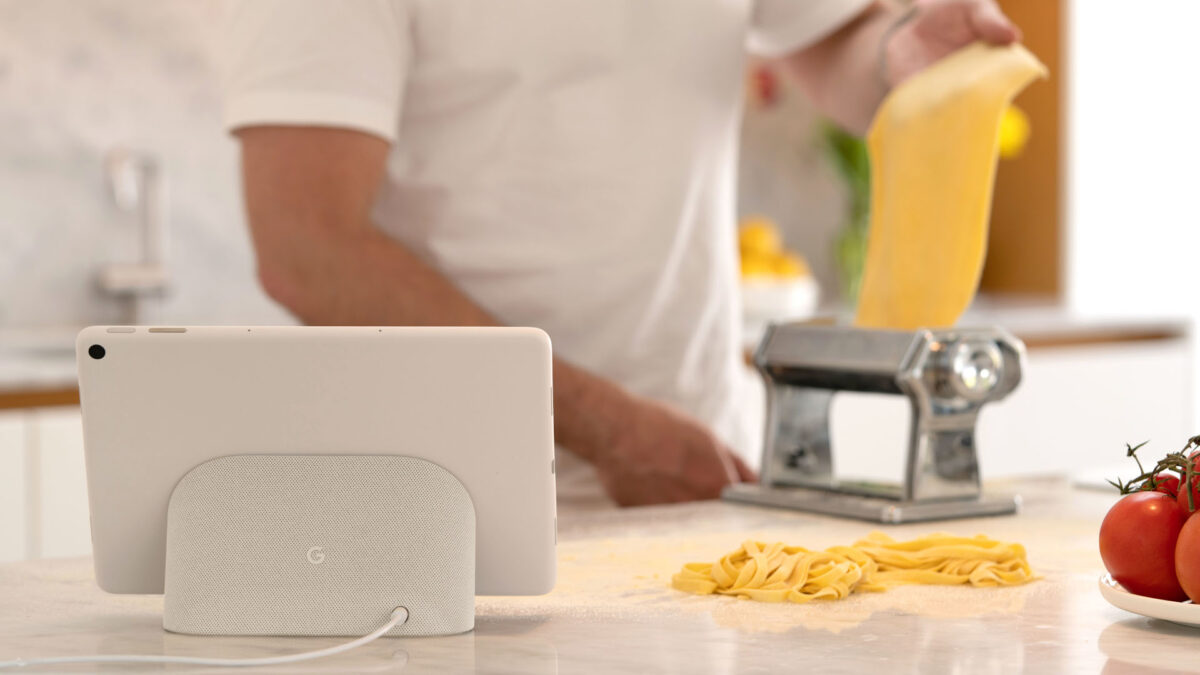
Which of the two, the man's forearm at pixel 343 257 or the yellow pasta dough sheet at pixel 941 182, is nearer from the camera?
the yellow pasta dough sheet at pixel 941 182

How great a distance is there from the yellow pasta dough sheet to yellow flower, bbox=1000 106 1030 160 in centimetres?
221

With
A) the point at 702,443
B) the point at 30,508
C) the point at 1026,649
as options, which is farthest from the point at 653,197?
the point at 30,508

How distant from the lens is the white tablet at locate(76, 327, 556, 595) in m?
0.91

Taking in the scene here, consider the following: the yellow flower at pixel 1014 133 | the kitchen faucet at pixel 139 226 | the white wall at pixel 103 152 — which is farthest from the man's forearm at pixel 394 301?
the yellow flower at pixel 1014 133

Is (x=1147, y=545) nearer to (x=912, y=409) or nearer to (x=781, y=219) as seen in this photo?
(x=912, y=409)

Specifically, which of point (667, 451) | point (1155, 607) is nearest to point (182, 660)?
point (1155, 607)

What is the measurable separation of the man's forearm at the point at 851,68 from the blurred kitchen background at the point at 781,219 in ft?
3.53

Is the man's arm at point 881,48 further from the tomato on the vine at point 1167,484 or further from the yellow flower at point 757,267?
the yellow flower at point 757,267

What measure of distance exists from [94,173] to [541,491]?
224cm

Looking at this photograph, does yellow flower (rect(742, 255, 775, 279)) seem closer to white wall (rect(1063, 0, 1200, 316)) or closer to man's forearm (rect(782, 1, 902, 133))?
white wall (rect(1063, 0, 1200, 316))

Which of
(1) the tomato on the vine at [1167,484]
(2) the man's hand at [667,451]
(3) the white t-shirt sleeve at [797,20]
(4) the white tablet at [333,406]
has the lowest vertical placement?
(2) the man's hand at [667,451]

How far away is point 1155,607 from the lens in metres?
0.89

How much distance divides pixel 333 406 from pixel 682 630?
0.84 feet

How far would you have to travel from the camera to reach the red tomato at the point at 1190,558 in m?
0.88
